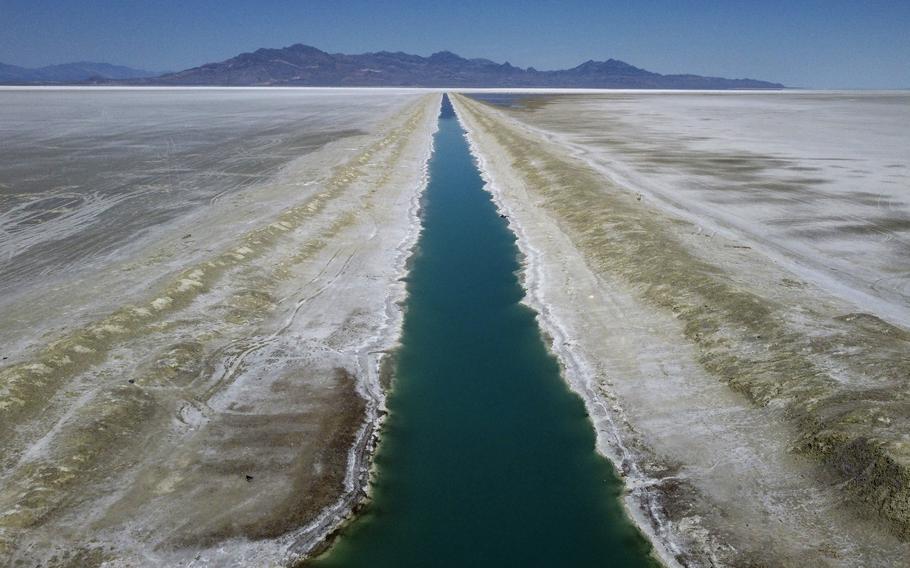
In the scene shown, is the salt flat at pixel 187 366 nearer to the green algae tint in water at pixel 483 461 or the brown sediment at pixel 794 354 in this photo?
the green algae tint in water at pixel 483 461

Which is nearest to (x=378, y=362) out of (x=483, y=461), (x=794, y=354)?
(x=483, y=461)

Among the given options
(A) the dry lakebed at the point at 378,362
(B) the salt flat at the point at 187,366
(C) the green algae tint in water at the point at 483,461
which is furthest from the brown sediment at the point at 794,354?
(B) the salt flat at the point at 187,366

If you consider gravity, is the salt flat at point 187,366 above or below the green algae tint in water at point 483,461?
above

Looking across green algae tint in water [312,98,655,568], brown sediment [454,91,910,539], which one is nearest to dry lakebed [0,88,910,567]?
brown sediment [454,91,910,539]

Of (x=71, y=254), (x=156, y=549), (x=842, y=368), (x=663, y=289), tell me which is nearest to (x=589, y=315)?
(x=663, y=289)

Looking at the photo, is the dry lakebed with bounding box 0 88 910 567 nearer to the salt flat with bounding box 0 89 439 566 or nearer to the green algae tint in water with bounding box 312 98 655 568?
the salt flat with bounding box 0 89 439 566

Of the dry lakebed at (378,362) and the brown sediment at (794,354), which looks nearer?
the dry lakebed at (378,362)

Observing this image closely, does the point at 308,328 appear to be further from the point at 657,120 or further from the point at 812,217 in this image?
the point at 657,120

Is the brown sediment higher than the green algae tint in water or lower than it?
higher
